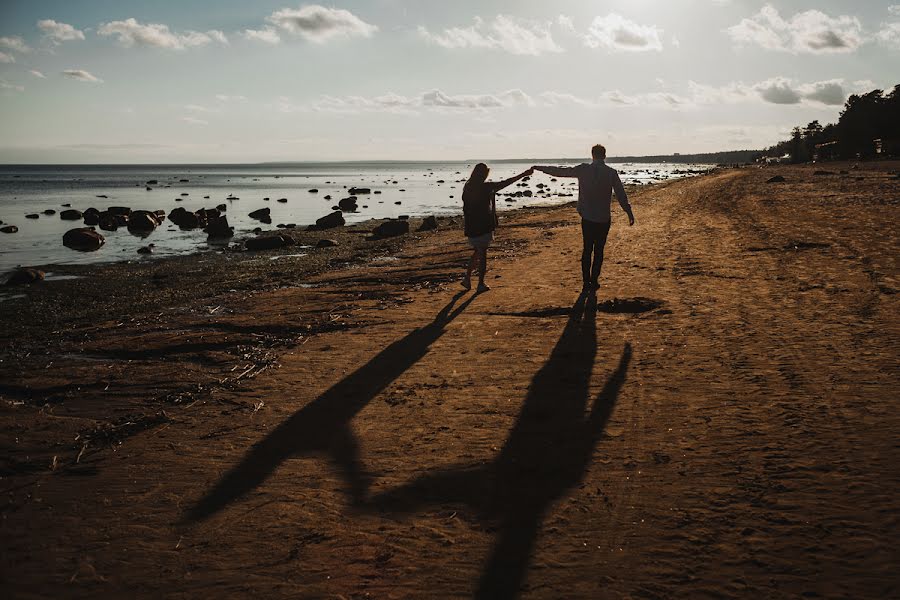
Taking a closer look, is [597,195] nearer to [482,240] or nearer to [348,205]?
[482,240]

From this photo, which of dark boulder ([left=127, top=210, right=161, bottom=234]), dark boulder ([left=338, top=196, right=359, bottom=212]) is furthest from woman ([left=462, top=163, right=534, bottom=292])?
dark boulder ([left=338, top=196, right=359, bottom=212])

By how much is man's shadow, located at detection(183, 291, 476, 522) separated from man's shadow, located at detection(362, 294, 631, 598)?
0.62 meters

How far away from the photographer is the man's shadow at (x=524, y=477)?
3.17 metres

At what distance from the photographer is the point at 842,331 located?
640 cm

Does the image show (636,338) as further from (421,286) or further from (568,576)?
(421,286)

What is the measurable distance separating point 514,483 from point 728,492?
140cm

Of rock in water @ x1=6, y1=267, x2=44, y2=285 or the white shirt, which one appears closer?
the white shirt

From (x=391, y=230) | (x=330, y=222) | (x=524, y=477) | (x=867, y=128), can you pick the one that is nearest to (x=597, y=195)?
(x=524, y=477)

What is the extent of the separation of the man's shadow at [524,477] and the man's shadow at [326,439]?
617 millimetres

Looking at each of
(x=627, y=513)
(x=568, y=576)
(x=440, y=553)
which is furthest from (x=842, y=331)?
(x=440, y=553)

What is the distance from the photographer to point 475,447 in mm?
4387

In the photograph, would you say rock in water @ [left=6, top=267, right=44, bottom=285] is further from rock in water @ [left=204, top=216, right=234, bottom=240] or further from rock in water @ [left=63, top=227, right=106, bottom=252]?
rock in water @ [left=204, top=216, right=234, bottom=240]

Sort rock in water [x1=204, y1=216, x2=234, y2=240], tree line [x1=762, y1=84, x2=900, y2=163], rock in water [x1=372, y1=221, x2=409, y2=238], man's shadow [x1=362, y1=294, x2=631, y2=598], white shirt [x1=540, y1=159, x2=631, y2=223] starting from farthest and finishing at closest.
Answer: tree line [x1=762, y1=84, x2=900, y2=163] → rock in water [x1=204, y1=216, x2=234, y2=240] → rock in water [x1=372, y1=221, x2=409, y2=238] → white shirt [x1=540, y1=159, x2=631, y2=223] → man's shadow [x1=362, y1=294, x2=631, y2=598]

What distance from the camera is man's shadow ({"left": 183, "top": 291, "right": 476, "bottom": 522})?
3.93 meters
